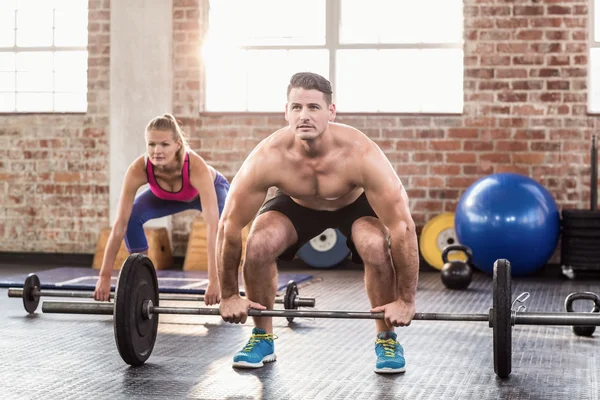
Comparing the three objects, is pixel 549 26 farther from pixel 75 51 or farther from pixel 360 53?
pixel 75 51

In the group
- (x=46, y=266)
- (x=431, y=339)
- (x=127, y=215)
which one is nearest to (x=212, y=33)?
(x=46, y=266)

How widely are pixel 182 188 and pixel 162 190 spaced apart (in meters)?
0.11

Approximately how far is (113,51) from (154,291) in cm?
429

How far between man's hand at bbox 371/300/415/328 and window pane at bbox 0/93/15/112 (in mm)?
5544

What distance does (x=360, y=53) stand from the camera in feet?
23.3

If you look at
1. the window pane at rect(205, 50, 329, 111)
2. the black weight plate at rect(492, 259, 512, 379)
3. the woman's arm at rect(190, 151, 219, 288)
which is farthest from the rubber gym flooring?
the window pane at rect(205, 50, 329, 111)

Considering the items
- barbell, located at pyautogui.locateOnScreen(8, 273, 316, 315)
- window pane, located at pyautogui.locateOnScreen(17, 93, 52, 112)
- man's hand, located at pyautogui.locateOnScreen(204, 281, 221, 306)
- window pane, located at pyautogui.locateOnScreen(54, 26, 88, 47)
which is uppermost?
window pane, located at pyautogui.locateOnScreen(54, 26, 88, 47)

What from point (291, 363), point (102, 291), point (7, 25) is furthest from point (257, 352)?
point (7, 25)

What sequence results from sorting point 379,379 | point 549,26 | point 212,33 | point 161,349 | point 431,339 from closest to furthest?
point 379,379 → point 161,349 → point 431,339 → point 549,26 → point 212,33

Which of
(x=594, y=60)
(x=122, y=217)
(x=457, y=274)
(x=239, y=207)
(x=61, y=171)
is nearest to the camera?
(x=239, y=207)

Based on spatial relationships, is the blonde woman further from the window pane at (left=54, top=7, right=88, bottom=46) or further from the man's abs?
the window pane at (left=54, top=7, right=88, bottom=46)

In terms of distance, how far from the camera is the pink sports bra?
4.23 metres

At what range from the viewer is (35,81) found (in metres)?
7.53

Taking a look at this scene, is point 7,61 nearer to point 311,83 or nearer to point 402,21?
point 402,21
